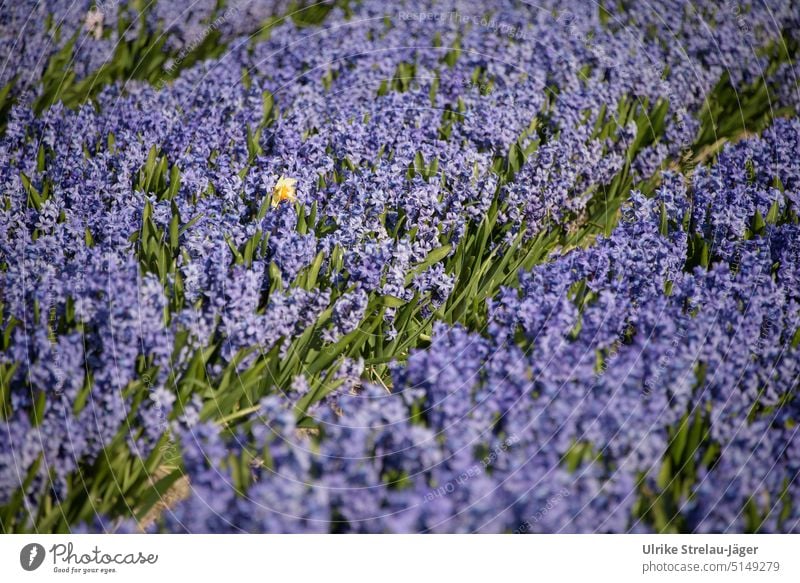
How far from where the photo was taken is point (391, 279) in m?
2.94

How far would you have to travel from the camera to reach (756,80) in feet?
15.9

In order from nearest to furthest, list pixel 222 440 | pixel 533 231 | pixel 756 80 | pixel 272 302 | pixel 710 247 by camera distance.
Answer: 1. pixel 222 440
2. pixel 272 302
3. pixel 710 247
4. pixel 533 231
5. pixel 756 80

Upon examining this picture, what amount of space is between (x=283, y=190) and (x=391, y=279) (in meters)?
0.80

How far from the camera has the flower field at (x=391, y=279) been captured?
2178 millimetres

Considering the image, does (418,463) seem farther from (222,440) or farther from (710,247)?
(710,247)

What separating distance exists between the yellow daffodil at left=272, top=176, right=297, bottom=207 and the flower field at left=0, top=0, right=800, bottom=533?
0.02 m

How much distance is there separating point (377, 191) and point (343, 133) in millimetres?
607

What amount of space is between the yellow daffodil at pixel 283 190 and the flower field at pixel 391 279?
17 mm

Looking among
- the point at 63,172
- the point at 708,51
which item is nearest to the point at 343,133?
the point at 63,172

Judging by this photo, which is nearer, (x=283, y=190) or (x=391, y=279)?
(x=391, y=279)

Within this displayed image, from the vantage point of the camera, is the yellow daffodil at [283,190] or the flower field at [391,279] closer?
the flower field at [391,279]

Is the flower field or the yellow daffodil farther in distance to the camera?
the yellow daffodil

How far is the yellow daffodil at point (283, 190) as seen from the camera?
10.9 ft

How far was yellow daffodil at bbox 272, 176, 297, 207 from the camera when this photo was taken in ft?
10.9
